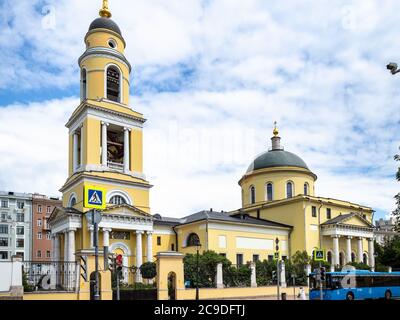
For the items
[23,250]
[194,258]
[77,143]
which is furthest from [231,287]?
[23,250]

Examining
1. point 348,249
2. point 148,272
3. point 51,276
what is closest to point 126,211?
point 148,272

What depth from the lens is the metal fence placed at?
23.2m

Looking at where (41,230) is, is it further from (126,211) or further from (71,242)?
(126,211)

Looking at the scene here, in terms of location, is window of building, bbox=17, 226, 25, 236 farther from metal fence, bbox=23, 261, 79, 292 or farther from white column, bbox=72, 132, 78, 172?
metal fence, bbox=23, 261, 79, 292

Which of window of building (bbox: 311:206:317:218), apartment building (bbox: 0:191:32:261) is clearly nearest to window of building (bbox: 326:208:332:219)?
window of building (bbox: 311:206:317:218)

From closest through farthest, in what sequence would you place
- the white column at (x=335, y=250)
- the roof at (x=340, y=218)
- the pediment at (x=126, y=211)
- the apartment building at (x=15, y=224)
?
1. the pediment at (x=126, y=211)
2. the white column at (x=335, y=250)
3. the roof at (x=340, y=218)
4. the apartment building at (x=15, y=224)

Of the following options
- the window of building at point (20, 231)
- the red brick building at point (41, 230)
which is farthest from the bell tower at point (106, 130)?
the red brick building at point (41, 230)

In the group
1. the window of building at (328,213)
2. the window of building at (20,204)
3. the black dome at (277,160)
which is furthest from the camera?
the window of building at (20,204)

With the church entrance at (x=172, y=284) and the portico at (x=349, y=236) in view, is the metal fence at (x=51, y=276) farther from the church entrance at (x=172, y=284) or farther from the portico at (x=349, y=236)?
the portico at (x=349, y=236)

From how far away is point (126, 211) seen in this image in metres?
44.2

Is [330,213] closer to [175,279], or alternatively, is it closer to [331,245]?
[331,245]

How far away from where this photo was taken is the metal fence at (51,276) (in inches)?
912

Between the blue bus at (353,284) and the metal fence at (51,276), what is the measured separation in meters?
15.5

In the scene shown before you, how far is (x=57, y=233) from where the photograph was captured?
1811 inches
